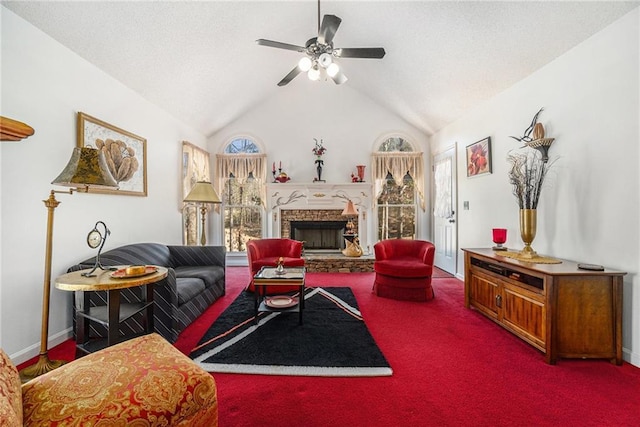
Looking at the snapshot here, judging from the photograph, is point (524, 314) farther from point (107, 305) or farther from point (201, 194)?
point (201, 194)

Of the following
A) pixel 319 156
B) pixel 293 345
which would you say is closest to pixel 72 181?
pixel 293 345

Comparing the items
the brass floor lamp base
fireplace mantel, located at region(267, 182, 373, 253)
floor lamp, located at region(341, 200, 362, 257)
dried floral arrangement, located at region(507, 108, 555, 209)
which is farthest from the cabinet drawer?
the brass floor lamp base

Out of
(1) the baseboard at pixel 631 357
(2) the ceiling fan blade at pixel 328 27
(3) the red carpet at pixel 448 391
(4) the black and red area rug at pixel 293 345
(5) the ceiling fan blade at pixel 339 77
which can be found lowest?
(3) the red carpet at pixel 448 391

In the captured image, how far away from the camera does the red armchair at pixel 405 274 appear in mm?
3590

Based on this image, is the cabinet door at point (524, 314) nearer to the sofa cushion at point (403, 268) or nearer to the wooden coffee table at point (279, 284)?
the sofa cushion at point (403, 268)

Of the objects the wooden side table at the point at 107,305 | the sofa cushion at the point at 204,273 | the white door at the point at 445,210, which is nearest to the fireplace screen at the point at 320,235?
the white door at the point at 445,210

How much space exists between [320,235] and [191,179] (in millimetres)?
2667

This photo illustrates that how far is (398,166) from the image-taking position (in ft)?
19.2

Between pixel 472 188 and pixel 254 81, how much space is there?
3.99 meters

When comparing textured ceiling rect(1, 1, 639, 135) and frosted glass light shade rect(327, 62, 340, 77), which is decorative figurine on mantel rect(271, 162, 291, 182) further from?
frosted glass light shade rect(327, 62, 340, 77)

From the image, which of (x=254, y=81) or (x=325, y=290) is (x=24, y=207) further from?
(x=254, y=81)

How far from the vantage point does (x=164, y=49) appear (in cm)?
321

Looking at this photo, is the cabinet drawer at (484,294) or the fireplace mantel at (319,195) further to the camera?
the fireplace mantel at (319,195)

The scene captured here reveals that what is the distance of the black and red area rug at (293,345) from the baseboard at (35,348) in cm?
125
